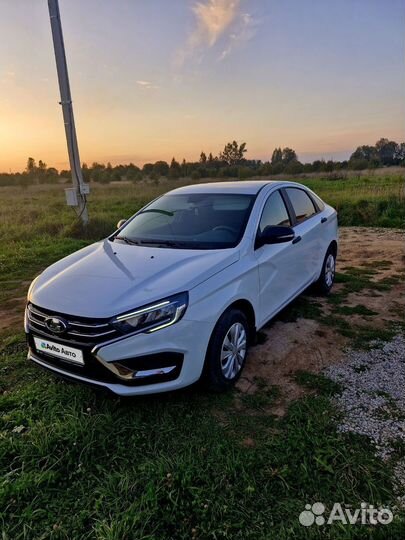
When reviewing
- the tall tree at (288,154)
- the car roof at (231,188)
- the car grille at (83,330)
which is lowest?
the car grille at (83,330)

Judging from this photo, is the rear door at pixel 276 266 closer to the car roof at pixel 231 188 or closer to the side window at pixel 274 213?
the side window at pixel 274 213

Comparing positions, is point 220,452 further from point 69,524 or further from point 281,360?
point 281,360

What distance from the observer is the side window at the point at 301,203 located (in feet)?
13.1

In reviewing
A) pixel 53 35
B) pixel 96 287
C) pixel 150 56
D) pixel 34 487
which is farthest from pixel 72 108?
Result: pixel 34 487

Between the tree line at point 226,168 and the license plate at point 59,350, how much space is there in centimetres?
3547

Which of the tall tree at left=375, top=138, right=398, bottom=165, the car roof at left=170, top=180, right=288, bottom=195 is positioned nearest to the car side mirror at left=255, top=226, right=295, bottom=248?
the car roof at left=170, top=180, right=288, bottom=195

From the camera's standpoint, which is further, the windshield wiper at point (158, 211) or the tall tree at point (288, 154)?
the tall tree at point (288, 154)

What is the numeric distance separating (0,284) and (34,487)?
4.24 m

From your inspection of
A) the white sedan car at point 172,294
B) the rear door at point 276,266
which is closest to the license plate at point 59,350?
the white sedan car at point 172,294

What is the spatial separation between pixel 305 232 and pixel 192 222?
1.35m

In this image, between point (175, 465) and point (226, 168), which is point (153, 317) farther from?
point (226, 168)

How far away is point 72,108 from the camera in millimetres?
7316

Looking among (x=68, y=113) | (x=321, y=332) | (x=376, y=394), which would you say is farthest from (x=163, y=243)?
(x=68, y=113)

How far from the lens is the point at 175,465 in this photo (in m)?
1.98
